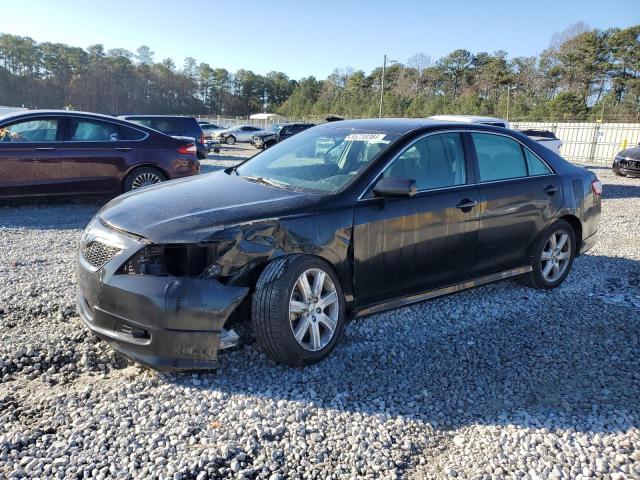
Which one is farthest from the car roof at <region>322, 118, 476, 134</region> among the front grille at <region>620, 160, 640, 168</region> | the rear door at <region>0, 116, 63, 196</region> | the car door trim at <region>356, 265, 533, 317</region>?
the front grille at <region>620, 160, 640, 168</region>

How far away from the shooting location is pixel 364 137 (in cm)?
406

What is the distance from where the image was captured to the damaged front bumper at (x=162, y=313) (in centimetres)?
288

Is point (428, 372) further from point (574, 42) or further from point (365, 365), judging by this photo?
point (574, 42)

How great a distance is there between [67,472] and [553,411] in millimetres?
2543

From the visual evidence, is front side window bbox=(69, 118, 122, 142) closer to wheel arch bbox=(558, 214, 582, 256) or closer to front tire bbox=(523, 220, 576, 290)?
front tire bbox=(523, 220, 576, 290)

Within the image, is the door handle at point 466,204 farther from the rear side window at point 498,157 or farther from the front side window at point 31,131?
the front side window at point 31,131

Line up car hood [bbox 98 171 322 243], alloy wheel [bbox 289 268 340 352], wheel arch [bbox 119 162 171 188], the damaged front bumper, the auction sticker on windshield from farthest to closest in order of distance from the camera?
1. wheel arch [bbox 119 162 171 188]
2. the auction sticker on windshield
3. alloy wheel [bbox 289 268 340 352]
4. car hood [bbox 98 171 322 243]
5. the damaged front bumper

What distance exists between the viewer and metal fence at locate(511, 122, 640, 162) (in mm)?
26312

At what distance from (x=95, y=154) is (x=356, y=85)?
75523 millimetres

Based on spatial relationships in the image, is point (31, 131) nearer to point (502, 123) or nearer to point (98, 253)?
point (98, 253)

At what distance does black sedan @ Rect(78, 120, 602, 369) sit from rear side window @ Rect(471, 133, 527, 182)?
0.01 metres

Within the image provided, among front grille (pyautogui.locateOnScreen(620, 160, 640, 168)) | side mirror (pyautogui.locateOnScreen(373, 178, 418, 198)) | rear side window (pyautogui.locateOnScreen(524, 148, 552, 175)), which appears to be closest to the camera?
side mirror (pyautogui.locateOnScreen(373, 178, 418, 198))

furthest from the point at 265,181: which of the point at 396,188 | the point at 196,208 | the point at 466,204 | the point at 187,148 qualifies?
the point at 187,148

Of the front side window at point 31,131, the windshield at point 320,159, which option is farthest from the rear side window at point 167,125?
the windshield at point 320,159
